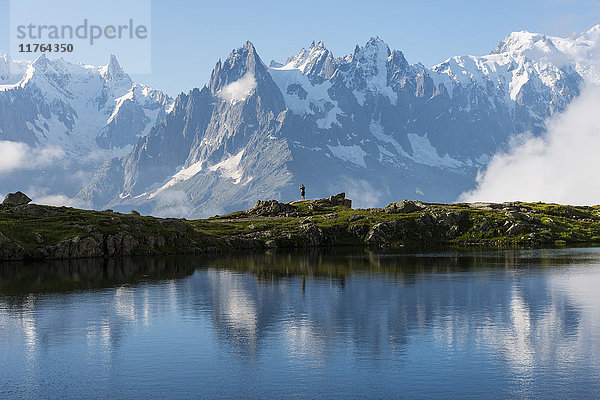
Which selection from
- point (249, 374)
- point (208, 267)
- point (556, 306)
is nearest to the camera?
point (249, 374)

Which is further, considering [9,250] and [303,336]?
[9,250]

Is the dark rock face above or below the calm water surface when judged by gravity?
above

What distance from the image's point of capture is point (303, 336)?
277 feet

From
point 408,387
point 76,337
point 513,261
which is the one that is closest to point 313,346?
point 408,387

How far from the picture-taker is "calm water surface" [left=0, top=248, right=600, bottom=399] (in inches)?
2525

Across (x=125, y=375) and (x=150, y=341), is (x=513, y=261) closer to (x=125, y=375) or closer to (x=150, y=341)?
(x=150, y=341)

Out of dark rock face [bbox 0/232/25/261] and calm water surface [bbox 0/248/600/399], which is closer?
calm water surface [bbox 0/248/600/399]

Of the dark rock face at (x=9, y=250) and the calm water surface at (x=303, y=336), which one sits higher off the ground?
the dark rock face at (x=9, y=250)

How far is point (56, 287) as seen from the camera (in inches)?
5344

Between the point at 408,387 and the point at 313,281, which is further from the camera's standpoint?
the point at 313,281

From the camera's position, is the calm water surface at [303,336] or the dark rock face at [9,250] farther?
the dark rock face at [9,250]

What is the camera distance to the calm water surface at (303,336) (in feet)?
210

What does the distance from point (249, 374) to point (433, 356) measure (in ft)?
67.6

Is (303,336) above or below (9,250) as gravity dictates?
below
